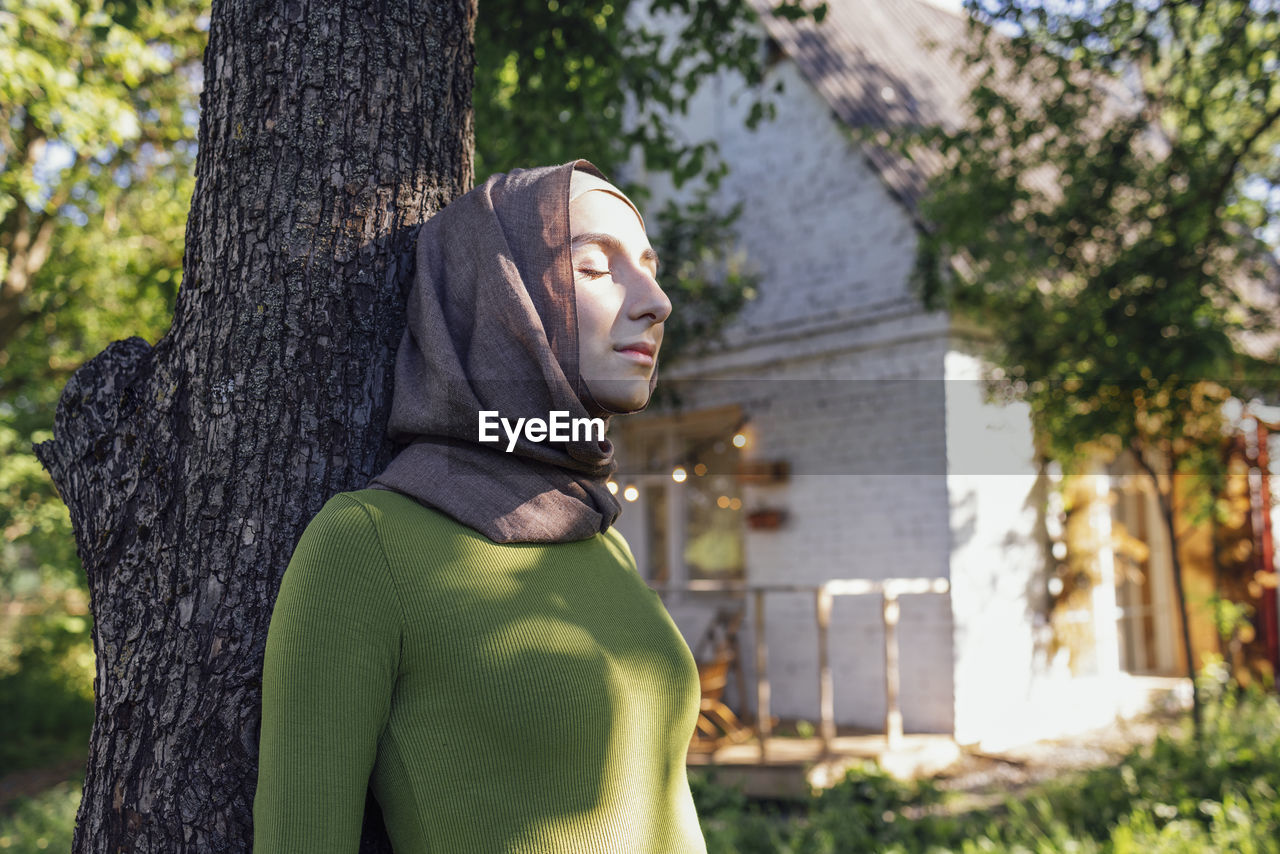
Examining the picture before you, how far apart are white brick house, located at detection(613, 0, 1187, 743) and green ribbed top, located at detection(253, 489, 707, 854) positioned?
5408mm

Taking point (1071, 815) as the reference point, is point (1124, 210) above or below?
above

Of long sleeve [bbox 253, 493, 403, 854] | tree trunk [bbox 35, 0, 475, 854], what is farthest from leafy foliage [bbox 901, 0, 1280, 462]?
long sleeve [bbox 253, 493, 403, 854]

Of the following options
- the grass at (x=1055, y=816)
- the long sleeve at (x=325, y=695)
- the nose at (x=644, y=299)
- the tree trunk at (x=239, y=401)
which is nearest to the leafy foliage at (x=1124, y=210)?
the grass at (x=1055, y=816)

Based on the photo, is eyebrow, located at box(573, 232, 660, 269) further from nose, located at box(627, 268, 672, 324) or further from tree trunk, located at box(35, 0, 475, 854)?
tree trunk, located at box(35, 0, 475, 854)

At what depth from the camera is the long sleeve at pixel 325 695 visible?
1.05m

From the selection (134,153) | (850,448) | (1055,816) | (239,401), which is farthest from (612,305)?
(134,153)

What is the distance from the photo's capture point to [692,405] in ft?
30.8

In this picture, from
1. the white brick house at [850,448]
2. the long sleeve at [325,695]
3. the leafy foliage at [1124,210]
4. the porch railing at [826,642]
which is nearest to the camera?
the long sleeve at [325,695]

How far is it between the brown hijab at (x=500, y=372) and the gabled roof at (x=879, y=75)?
6.71 m

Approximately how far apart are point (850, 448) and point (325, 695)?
24.1 ft

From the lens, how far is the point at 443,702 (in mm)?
1140

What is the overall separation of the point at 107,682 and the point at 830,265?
7777mm

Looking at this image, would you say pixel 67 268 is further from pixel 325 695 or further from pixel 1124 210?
pixel 325 695

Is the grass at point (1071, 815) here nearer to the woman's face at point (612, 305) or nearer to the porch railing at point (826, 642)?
the porch railing at point (826, 642)
